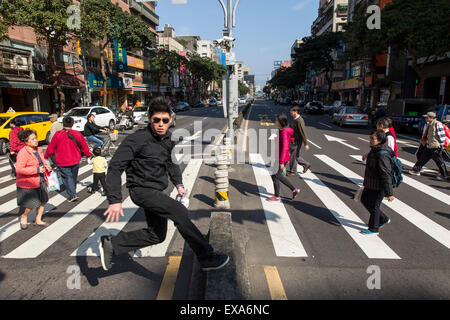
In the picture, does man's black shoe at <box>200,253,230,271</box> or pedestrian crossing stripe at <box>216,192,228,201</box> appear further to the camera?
pedestrian crossing stripe at <box>216,192,228,201</box>

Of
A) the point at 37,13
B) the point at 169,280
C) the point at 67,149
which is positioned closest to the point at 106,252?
the point at 169,280

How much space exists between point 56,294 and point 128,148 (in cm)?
182

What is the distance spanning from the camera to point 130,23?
29875 mm

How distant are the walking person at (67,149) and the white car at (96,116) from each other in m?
11.7

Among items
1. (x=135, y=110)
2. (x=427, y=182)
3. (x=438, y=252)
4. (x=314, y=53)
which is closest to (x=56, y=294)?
(x=438, y=252)

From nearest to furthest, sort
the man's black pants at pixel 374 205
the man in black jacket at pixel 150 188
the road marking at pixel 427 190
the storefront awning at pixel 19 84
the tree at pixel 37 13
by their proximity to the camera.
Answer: the man in black jacket at pixel 150 188, the man's black pants at pixel 374 205, the road marking at pixel 427 190, the tree at pixel 37 13, the storefront awning at pixel 19 84

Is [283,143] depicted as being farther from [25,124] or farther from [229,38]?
[25,124]

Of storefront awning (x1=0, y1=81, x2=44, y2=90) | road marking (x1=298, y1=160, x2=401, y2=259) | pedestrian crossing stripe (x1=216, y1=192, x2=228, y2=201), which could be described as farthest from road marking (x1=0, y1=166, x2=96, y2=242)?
storefront awning (x1=0, y1=81, x2=44, y2=90)

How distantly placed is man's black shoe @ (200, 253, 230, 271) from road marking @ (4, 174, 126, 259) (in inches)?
101

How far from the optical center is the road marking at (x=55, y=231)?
4.27 metres

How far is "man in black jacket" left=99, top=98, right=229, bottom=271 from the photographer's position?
3004mm

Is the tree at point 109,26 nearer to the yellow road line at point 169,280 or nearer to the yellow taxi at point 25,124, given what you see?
the yellow taxi at point 25,124

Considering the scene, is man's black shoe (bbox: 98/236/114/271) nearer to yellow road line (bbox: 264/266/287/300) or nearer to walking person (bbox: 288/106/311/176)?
yellow road line (bbox: 264/266/287/300)

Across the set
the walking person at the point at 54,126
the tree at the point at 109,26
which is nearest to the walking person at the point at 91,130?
the walking person at the point at 54,126
